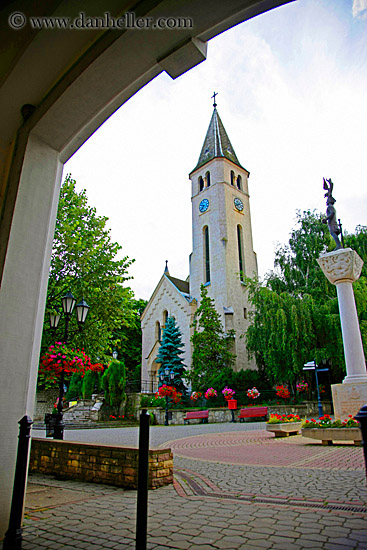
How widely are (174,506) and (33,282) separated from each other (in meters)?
3.03

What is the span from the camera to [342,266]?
12461mm

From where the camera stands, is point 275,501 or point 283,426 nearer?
point 275,501

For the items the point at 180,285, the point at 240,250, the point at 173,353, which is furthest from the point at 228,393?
the point at 180,285

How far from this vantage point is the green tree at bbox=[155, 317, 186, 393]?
3321 centimetres

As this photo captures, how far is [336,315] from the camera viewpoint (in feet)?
73.4

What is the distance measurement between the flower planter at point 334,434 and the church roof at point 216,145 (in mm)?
34819

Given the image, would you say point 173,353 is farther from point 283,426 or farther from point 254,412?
point 283,426

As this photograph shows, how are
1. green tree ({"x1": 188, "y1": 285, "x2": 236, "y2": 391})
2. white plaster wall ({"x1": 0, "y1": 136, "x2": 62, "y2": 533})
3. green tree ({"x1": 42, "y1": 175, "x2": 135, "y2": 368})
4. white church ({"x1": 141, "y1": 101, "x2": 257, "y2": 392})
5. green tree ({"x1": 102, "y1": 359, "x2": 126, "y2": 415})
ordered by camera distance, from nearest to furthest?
white plaster wall ({"x1": 0, "y1": 136, "x2": 62, "y2": 533}) → green tree ({"x1": 42, "y1": 175, "x2": 135, "y2": 368}) → green tree ({"x1": 102, "y1": 359, "x2": 126, "y2": 415}) → green tree ({"x1": 188, "y1": 285, "x2": 236, "y2": 391}) → white church ({"x1": 141, "y1": 101, "x2": 257, "y2": 392})

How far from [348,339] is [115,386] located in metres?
18.3

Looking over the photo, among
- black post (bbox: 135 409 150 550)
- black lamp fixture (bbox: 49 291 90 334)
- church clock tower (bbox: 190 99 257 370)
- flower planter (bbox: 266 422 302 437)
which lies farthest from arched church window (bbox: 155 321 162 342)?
black post (bbox: 135 409 150 550)

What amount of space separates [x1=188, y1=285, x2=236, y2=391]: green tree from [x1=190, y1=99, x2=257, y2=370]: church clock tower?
1.24 m

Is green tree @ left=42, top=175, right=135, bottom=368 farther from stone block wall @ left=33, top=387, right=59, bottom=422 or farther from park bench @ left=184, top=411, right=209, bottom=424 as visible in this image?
stone block wall @ left=33, top=387, right=59, bottom=422

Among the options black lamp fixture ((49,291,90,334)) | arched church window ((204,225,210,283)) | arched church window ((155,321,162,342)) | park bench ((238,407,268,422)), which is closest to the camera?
black lamp fixture ((49,291,90,334))

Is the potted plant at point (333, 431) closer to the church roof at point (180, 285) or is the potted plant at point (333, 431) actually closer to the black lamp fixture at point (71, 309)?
the black lamp fixture at point (71, 309)
